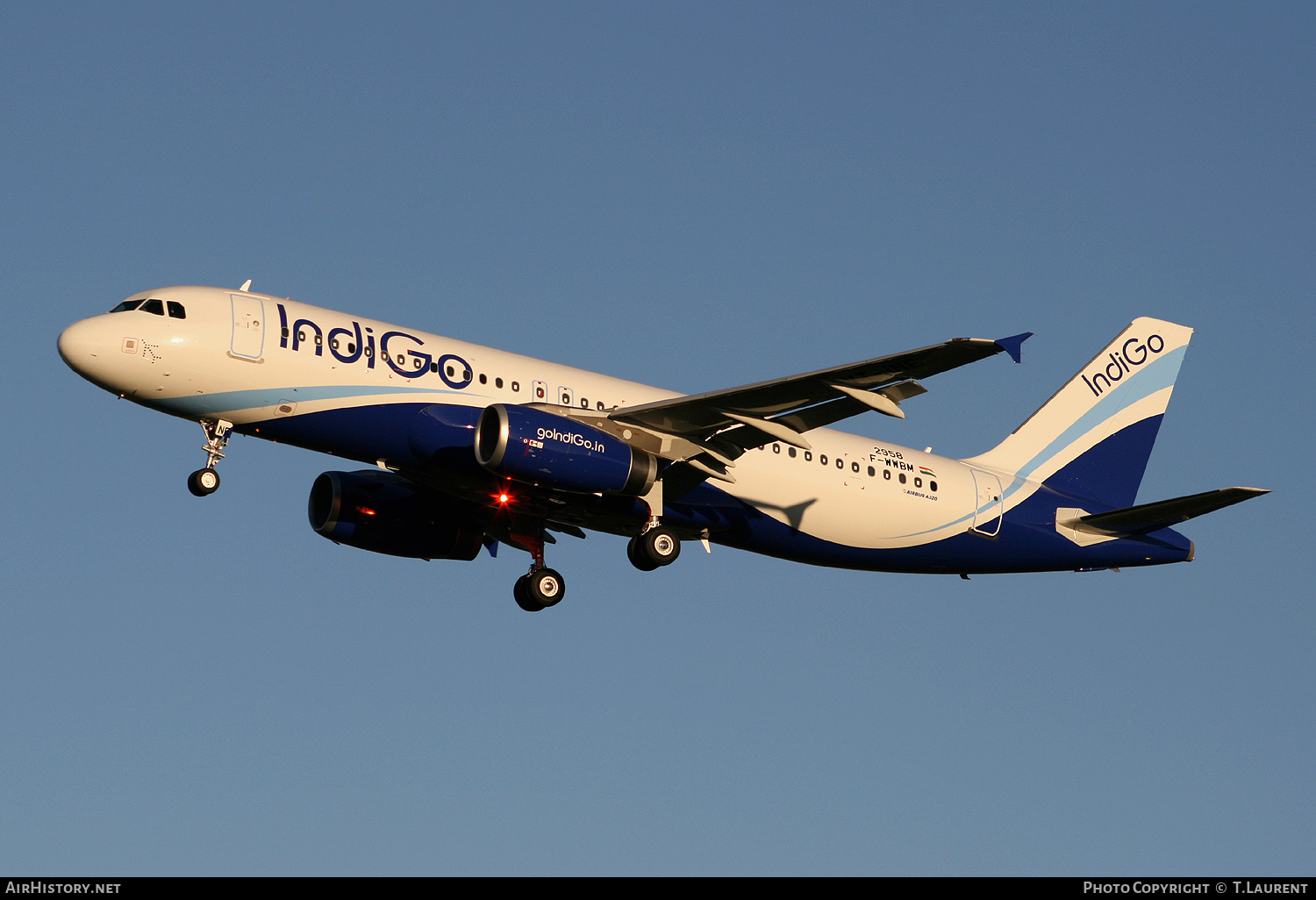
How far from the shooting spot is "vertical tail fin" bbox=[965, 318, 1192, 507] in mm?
39875

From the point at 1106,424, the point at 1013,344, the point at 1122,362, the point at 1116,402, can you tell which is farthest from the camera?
the point at 1122,362

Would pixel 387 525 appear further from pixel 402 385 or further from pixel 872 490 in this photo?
pixel 872 490

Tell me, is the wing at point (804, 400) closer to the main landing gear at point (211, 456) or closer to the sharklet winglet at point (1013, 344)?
the sharklet winglet at point (1013, 344)

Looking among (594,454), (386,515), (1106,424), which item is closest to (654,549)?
(594,454)

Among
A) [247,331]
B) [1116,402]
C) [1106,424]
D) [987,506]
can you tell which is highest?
[1116,402]

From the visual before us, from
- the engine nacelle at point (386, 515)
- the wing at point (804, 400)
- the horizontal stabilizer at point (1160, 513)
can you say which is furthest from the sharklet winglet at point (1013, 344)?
the engine nacelle at point (386, 515)

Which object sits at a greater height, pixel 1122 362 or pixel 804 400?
pixel 1122 362

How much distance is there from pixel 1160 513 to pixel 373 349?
18.8m

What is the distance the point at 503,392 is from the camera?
3222 cm

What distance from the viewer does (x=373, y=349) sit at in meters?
31.2

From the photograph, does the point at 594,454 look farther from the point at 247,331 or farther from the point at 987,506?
the point at 987,506
